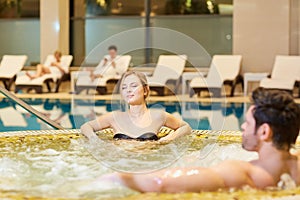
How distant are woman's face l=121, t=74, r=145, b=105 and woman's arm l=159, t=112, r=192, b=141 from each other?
26cm

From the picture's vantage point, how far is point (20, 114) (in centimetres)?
841

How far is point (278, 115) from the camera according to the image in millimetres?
1961

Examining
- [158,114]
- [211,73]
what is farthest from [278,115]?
[211,73]

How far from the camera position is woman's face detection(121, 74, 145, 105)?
317 centimetres

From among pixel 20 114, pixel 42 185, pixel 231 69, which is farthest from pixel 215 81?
pixel 42 185

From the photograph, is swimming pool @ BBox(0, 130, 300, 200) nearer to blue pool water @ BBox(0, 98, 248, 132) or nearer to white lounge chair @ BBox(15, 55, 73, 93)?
blue pool water @ BBox(0, 98, 248, 132)

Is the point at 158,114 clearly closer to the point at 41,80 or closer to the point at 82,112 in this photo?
the point at 82,112

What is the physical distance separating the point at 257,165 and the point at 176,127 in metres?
1.35

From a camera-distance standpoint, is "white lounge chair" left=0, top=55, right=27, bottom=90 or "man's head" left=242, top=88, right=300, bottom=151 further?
"white lounge chair" left=0, top=55, right=27, bottom=90

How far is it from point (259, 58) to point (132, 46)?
360 inches

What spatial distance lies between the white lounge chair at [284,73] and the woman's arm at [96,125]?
7.91 m

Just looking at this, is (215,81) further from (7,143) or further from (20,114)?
(7,143)

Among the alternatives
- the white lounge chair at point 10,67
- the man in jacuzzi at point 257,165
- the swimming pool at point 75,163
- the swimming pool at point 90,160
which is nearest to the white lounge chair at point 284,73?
the white lounge chair at point 10,67

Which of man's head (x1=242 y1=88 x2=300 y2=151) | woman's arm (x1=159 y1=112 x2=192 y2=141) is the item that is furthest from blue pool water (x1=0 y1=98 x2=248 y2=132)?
man's head (x1=242 y1=88 x2=300 y2=151)
